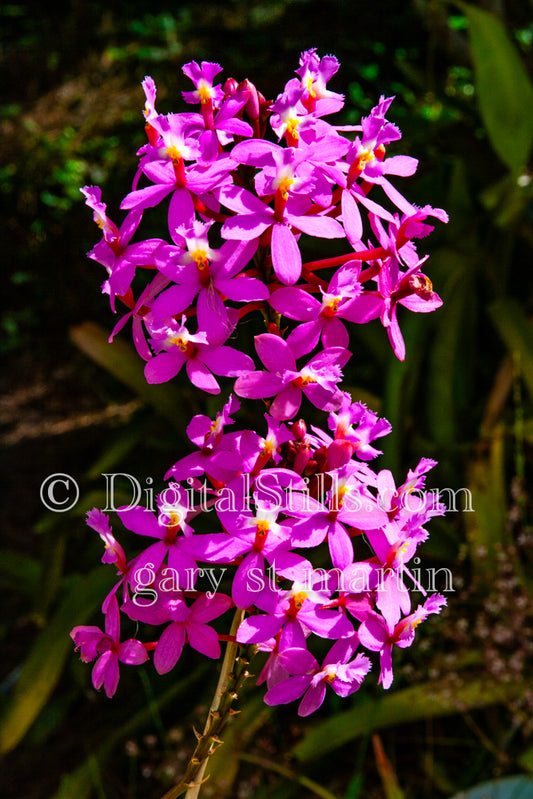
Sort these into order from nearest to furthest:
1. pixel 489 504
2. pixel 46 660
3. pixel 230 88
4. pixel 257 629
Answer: pixel 257 629 → pixel 230 88 → pixel 46 660 → pixel 489 504

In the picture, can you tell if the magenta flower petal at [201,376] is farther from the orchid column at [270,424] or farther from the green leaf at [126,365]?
the green leaf at [126,365]

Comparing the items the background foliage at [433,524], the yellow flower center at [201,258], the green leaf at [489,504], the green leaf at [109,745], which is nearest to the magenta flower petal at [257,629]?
the yellow flower center at [201,258]

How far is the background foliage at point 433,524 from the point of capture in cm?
138

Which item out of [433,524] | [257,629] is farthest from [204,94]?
[433,524]

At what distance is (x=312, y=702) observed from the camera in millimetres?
542

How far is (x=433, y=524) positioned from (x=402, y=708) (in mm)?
357

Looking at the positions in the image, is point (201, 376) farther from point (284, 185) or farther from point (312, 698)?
point (312, 698)

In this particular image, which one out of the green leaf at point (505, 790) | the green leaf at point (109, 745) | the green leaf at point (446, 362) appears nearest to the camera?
the green leaf at point (505, 790)

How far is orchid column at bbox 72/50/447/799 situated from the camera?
515mm

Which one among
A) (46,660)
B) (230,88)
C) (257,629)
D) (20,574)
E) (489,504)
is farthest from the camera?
(20,574)

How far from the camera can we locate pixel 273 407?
523 millimetres

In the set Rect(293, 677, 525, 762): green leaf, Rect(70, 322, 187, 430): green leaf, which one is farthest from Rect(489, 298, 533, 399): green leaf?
Rect(70, 322, 187, 430): green leaf

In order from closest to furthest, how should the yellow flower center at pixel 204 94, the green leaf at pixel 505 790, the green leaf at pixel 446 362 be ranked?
the yellow flower center at pixel 204 94
the green leaf at pixel 505 790
the green leaf at pixel 446 362

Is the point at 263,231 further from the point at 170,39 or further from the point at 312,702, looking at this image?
the point at 170,39
